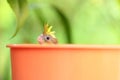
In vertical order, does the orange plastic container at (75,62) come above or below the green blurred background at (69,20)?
below

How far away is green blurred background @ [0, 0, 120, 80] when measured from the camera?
0.78 m

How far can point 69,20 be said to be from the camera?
2.62ft

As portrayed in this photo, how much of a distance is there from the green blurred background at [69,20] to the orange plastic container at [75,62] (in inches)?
8.3

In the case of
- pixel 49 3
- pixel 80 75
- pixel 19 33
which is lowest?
pixel 80 75

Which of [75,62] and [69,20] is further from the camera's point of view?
[69,20]

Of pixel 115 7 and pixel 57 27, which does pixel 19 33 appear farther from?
pixel 115 7

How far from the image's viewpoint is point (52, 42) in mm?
667

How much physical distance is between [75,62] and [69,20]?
0.84 ft

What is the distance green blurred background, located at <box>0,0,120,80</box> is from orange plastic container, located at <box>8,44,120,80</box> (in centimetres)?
21

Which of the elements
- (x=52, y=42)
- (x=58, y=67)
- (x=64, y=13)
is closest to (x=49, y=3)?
(x=64, y=13)

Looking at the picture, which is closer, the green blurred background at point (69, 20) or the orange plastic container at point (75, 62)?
the orange plastic container at point (75, 62)

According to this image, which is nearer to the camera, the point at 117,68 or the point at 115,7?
the point at 117,68

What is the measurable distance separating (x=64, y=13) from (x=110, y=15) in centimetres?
16

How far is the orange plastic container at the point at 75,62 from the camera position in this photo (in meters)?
0.57
